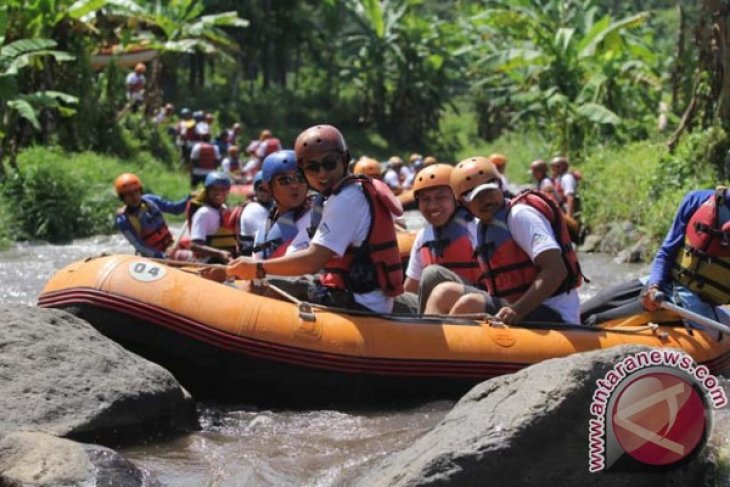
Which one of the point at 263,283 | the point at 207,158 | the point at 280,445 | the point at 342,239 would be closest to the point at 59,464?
the point at 280,445

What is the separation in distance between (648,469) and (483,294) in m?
2.48

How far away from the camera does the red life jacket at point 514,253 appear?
229 inches

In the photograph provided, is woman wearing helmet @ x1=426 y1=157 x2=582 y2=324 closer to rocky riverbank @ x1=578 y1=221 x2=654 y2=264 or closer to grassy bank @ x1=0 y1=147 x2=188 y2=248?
rocky riverbank @ x1=578 y1=221 x2=654 y2=264

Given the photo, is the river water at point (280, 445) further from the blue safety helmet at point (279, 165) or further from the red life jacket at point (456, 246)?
the blue safety helmet at point (279, 165)

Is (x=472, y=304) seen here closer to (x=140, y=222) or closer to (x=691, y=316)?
(x=691, y=316)

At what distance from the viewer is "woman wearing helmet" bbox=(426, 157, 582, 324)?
570 centimetres

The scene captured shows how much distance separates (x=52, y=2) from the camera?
662 inches

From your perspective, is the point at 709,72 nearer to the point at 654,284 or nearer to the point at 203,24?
the point at 654,284

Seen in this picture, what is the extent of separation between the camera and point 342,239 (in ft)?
18.4

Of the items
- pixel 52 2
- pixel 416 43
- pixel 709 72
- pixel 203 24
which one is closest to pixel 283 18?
pixel 416 43

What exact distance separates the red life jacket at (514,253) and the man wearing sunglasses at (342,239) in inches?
19.6

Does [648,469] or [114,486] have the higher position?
[648,469]

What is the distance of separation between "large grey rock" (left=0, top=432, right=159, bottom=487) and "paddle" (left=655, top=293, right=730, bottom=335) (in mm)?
3148

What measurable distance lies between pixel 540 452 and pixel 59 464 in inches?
73.2
